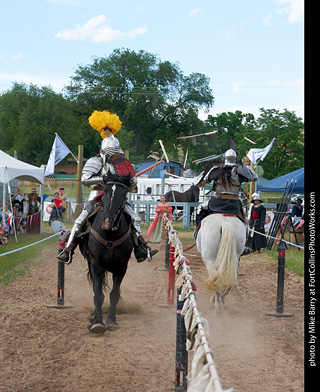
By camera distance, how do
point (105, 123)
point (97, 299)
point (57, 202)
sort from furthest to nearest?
point (57, 202) → point (105, 123) → point (97, 299)

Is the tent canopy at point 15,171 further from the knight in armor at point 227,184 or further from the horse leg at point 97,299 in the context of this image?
the horse leg at point 97,299

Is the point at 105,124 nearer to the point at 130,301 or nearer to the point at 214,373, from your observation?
the point at 130,301

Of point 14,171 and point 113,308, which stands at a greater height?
point 14,171

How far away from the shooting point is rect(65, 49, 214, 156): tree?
6234cm

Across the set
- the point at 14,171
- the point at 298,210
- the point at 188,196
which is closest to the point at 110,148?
the point at 14,171

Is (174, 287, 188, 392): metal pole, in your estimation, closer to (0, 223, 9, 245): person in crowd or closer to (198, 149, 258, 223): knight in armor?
(198, 149, 258, 223): knight in armor

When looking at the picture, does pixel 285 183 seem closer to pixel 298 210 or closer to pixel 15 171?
pixel 298 210

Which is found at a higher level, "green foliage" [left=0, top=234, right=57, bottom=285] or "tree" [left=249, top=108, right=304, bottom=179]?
"tree" [left=249, top=108, right=304, bottom=179]

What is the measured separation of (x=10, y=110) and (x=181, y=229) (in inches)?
1380

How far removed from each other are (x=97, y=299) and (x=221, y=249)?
199cm

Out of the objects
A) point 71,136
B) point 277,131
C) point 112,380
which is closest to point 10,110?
point 71,136

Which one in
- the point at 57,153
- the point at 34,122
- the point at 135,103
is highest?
the point at 135,103

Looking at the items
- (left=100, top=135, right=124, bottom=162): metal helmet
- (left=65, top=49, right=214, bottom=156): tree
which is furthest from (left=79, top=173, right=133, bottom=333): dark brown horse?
(left=65, top=49, right=214, bottom=156): tree

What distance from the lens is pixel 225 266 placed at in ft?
23.9
